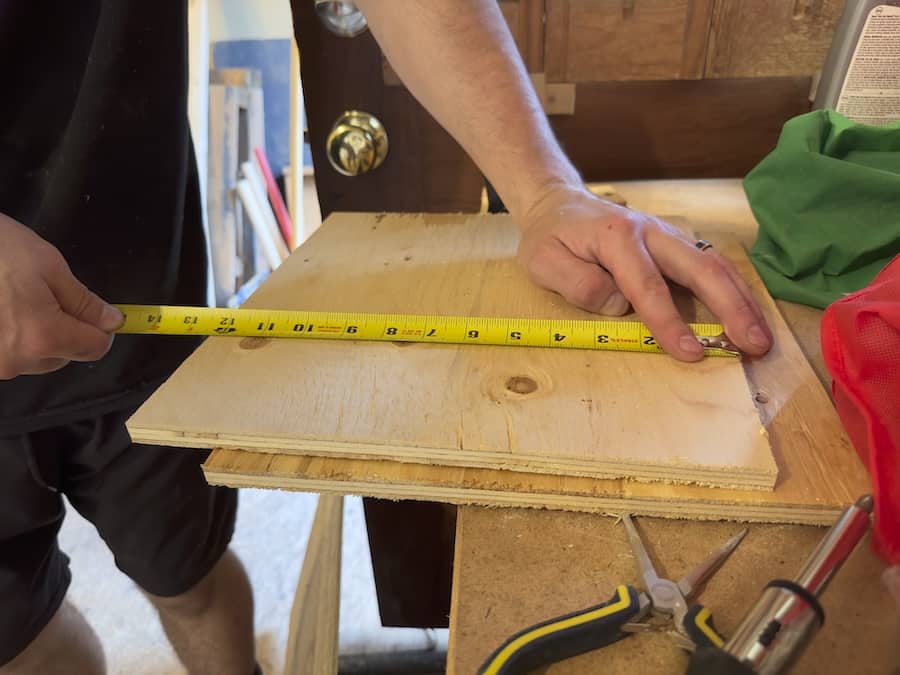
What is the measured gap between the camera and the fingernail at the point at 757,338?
0.67 metres

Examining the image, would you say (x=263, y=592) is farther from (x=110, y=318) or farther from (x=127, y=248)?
(x=110, y=318)

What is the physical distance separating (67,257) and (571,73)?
2.88ft

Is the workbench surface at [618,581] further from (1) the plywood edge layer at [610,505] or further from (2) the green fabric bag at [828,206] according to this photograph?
(2) the green fabric bag at [828,206]

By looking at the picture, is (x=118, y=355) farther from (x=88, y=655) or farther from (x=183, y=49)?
(x=88, y=655)

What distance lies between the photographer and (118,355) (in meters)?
0.96

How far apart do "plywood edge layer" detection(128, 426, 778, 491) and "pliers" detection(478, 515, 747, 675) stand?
84mm

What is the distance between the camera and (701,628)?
0.42 meters

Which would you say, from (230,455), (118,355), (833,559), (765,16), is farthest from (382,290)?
(765,16)

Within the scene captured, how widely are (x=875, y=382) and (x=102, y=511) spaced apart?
1.14 metres

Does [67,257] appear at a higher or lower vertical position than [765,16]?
lower

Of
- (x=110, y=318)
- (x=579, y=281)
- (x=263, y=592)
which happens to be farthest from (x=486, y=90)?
(x=263, y=592)

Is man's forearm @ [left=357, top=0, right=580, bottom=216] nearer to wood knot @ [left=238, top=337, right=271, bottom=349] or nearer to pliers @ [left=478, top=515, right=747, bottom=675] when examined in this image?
wood knot @ [left=238, top=337, right=271, bottom=349]

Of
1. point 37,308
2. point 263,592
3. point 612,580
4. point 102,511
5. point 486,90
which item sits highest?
point 486,90

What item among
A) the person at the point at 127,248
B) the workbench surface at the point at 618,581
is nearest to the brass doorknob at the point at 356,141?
the person at the point at 127,248
